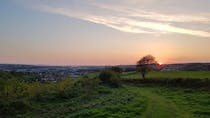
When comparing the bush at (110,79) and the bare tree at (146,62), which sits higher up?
the bare tree at (146,62)

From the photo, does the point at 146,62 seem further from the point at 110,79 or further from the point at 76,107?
the point at 76,107

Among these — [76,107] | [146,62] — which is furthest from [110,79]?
[76,107]

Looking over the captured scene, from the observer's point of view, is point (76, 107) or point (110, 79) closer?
point (76, 107)

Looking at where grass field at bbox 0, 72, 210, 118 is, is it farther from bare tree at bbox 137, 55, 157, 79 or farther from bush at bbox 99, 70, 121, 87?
bare tree at bbox 137, 55, 157, 79

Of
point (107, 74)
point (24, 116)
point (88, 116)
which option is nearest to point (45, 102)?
point (24, 116)

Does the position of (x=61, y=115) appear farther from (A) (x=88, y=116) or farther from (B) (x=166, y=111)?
(B) (x=166, y=111)

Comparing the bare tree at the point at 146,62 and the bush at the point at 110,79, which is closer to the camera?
the bush at the point at 110,79

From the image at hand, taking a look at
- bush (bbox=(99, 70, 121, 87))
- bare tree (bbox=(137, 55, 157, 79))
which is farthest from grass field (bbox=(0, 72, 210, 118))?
bare tree (bbox=(137, 55, 157, 79))

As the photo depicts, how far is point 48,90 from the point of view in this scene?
55.1m

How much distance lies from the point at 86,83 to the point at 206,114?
1733 inches

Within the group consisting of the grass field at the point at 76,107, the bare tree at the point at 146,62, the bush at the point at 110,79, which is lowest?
the grass field at the point at 76,107

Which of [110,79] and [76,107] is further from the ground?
[110,79]

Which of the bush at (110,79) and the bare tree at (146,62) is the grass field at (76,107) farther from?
the bare tree at (146,62)

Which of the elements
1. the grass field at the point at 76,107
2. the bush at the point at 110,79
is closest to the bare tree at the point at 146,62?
the bush at the point at 110,79
